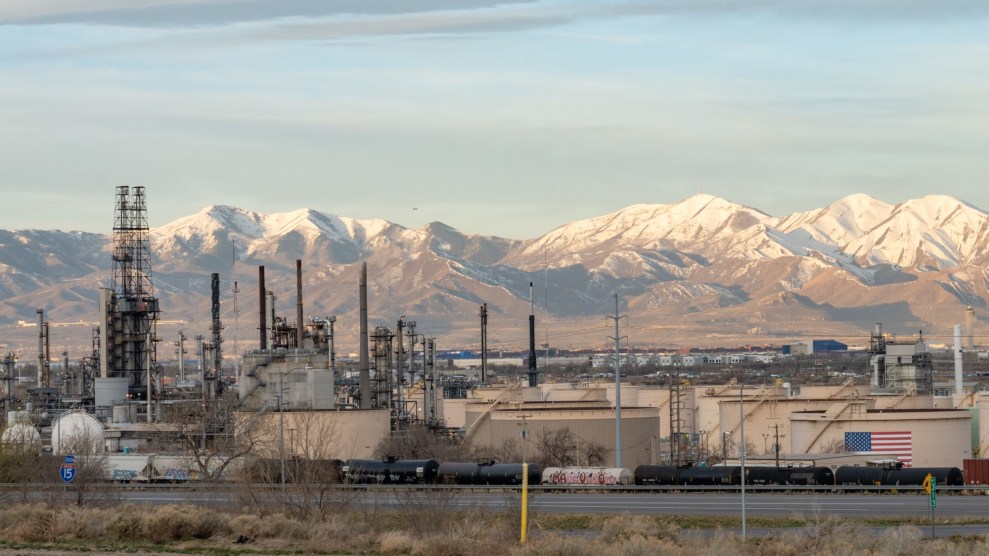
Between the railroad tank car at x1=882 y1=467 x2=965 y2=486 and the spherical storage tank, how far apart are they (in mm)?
44654

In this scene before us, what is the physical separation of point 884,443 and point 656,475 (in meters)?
30.9

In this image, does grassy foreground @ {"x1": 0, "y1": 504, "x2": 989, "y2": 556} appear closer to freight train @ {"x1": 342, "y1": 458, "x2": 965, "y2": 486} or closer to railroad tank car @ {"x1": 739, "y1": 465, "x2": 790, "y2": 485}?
freight train @ {"x1": 342, "y1": 458, "x2": 965, "y2": 486}

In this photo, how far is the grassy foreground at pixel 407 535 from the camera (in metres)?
44.2

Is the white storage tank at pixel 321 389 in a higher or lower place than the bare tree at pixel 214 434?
higher

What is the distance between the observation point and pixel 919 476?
72250 mm

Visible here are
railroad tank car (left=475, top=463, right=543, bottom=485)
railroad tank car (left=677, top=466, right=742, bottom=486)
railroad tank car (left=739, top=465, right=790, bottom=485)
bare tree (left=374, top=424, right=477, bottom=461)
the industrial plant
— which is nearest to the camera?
railroad tank car (left=677, top=466, right=742, bottom=486)

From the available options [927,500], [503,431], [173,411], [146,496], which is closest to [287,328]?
[173,411]

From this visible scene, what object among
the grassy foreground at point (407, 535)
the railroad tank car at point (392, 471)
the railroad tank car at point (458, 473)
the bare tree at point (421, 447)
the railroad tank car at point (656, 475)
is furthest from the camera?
the bare tree at point (421, 447)

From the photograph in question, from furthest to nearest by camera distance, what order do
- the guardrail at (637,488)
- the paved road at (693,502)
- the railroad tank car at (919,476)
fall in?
the railroad tank car at (919,476), the guardrail at (637,488), the paved road at (693,502)

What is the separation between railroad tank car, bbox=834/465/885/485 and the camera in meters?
73.6

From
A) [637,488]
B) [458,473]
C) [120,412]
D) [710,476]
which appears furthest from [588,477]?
[120,412]

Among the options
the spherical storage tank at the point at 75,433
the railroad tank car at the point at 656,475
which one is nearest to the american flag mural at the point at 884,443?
the railroad tank car at the point at 656,475

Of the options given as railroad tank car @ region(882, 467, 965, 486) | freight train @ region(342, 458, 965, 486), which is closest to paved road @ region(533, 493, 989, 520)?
railroad tank car @ region(882, 467, 965, 486)

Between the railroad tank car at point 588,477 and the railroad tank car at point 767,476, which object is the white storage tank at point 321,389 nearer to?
the railroad tank car at point 588,477
